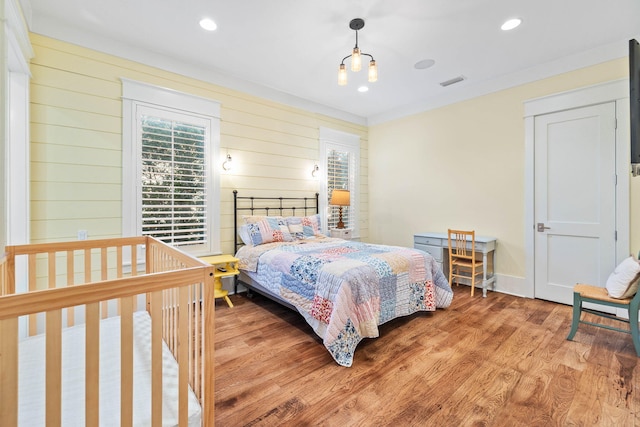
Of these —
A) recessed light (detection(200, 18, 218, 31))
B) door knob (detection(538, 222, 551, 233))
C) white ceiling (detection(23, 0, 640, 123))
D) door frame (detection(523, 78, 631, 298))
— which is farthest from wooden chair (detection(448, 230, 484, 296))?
recessed light (detection(200, 18, 218, 31))

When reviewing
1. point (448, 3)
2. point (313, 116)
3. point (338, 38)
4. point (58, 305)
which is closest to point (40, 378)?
point (58, 305)

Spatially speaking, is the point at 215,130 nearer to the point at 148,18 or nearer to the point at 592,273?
the point at 148,18

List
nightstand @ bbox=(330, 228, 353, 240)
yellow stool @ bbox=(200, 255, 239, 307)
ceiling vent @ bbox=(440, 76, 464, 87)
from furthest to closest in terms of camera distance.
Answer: nightstand @ bbox=(330, 228, 353, 240) → ceiling vent @ bbox=(440, 76, 464, 87) → yellow stool @ bbox=(200, 255, 239, 307)

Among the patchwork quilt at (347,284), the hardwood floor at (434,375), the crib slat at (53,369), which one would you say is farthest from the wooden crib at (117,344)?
the patchwork quilt at (347,284)

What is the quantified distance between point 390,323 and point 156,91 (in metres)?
3.72

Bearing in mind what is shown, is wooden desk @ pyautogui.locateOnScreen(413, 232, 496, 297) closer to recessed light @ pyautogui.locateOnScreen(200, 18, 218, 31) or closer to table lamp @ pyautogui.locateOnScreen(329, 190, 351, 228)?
table lamp @ pyautogui.locateOnScreen(329, 190, 351, 228)

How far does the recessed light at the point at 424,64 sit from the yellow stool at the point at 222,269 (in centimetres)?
335

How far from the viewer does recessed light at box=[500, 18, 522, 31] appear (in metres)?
2.77

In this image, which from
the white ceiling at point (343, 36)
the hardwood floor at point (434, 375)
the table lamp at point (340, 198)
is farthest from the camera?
the table lamp at point (340, 198)

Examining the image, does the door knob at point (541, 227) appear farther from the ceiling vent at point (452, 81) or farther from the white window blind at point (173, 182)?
the white window blind at point (173, 182)

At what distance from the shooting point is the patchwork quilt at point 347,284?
2355mm

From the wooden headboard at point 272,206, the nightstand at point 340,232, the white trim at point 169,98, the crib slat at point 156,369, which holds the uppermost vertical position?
the white trim at point 169,98

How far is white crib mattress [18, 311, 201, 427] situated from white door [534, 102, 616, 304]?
4.26 m

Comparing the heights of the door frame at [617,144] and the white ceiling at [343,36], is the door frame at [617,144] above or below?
below
